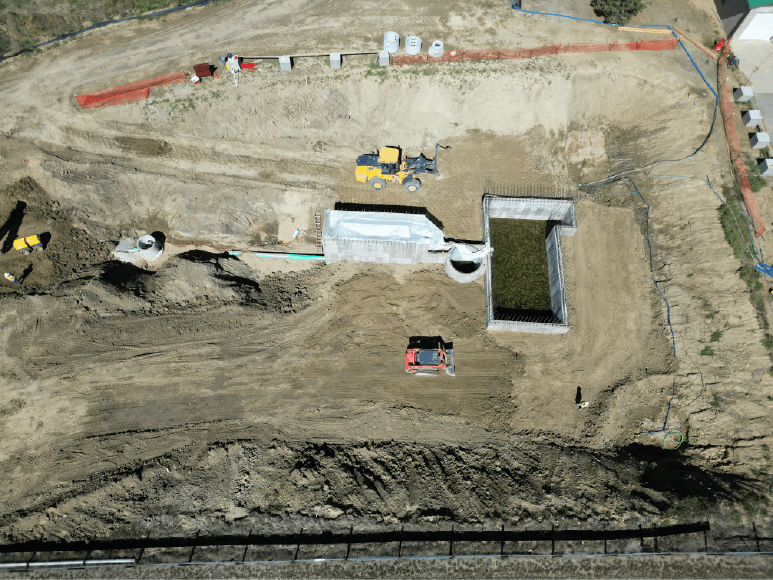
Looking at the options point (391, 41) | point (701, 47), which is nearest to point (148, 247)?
point (391, 41)

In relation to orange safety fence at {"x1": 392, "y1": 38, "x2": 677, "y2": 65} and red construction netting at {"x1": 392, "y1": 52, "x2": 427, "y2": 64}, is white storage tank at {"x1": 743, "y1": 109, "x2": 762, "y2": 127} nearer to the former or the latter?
orange safety fence at {"x1": 392, "y1": 38, "x2": 677, "y2": 65}

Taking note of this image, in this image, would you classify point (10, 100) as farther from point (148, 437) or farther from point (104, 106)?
point (148, 437)

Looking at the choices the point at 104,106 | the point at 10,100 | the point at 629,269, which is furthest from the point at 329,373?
the point at 10,100

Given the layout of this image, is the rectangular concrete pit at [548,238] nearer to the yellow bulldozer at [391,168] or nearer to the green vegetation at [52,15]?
the yellow bulldozer at [391,168]

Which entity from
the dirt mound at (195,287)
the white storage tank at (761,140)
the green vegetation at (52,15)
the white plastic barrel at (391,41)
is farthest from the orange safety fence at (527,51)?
the green vegetation at (52,15)

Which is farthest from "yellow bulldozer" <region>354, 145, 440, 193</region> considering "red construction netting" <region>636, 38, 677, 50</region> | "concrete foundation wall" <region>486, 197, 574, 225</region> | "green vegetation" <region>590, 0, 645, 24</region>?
"red construction netting" <region>636, 38, 677, 50</region>
